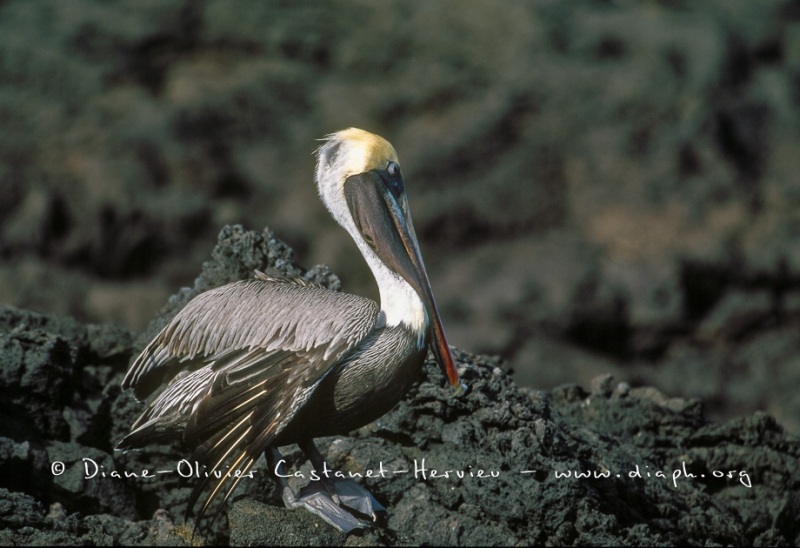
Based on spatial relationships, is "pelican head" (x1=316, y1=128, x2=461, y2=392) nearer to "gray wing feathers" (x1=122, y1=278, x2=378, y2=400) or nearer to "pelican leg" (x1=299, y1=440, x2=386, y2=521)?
"gray wing feathers" (x1=122, y1=278, x2=378, y2=400)

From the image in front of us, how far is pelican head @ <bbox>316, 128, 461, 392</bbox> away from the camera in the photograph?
4.98m

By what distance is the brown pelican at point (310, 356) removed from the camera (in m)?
4.68

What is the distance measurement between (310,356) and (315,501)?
74cm

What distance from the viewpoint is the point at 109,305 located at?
547 inches

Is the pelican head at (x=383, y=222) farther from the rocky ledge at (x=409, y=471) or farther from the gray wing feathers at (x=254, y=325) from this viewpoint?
the rocky ledge at (x=409, y=471)

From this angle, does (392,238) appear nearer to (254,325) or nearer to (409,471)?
(254,325)

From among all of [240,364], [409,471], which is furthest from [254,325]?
[409,471]

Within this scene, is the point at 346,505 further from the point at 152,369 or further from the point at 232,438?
the point at 152,369

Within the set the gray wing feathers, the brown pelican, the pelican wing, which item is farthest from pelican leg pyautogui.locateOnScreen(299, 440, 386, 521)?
the gray wing feathers

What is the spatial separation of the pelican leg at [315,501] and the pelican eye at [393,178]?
1.35 meters

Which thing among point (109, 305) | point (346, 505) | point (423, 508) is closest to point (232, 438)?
point (346, 505)

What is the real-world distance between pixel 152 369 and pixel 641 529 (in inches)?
101

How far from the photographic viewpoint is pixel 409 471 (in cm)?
554

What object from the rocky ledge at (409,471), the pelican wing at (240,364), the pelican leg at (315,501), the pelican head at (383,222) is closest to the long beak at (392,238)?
the pelican head at (383,222)
